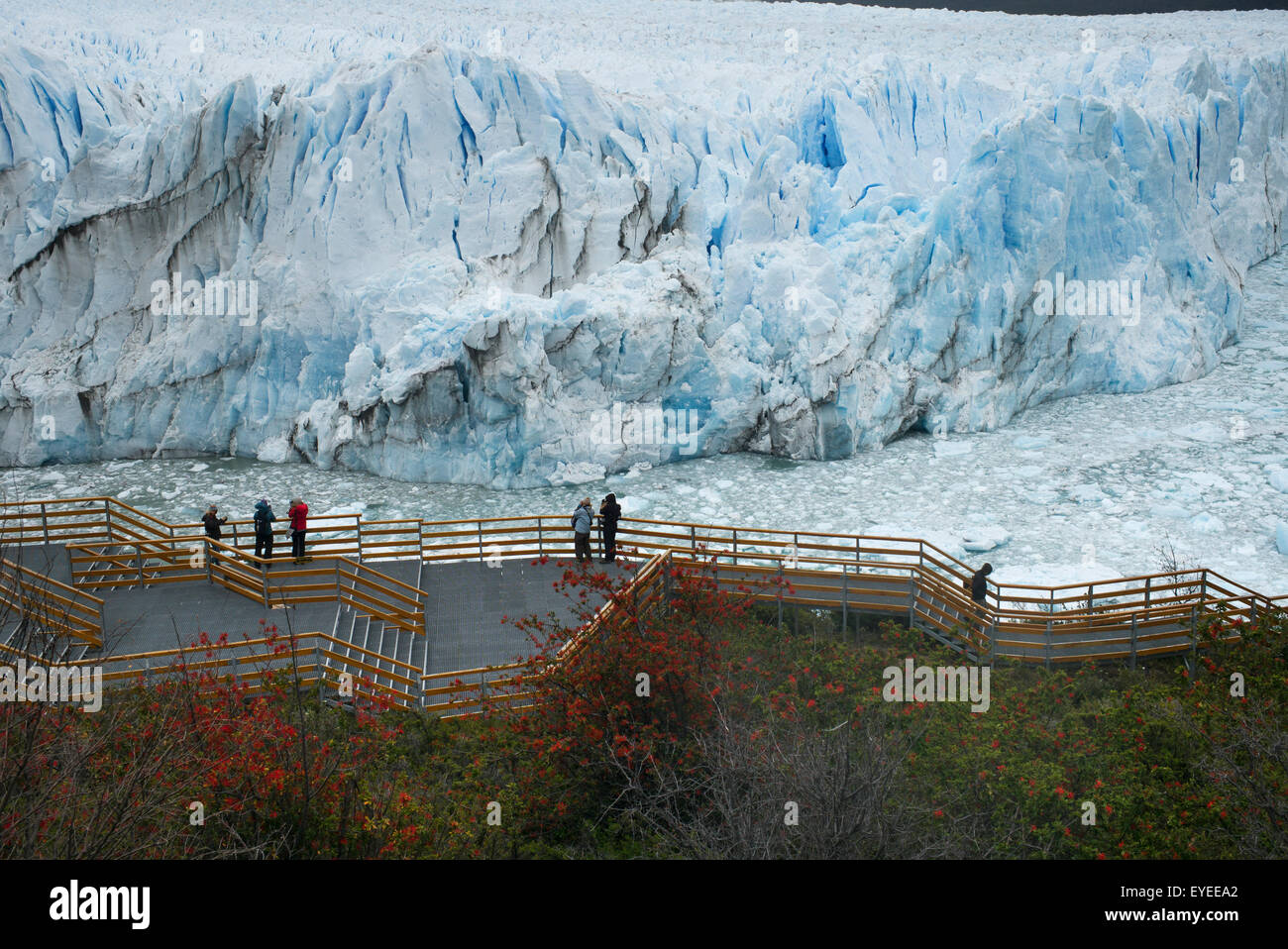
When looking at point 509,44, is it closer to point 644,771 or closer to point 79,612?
point 79,612

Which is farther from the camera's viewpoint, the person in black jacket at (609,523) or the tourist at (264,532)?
the person in black jacket at (609,523)

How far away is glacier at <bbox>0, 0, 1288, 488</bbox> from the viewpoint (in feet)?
60.7

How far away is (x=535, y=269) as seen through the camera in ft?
63.5

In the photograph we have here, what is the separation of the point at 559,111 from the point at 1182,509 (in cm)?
1372

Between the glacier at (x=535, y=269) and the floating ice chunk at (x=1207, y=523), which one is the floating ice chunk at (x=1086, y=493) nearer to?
the floating ice chunk at (x=1207, y=523)

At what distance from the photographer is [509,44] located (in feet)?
86.6

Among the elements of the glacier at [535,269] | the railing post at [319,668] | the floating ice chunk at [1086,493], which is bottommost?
the railing post at [319,668]

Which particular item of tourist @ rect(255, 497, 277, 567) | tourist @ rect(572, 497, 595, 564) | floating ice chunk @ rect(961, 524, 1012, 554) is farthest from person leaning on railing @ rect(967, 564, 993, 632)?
tourist @ rect(255, 497, 277, 567)

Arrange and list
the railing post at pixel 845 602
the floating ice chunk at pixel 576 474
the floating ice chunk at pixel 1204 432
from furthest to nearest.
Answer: the floating ice chunk at pixel 1204 432, the floating ice chunk at pixel 576 474, the railing post at pixel 845 602

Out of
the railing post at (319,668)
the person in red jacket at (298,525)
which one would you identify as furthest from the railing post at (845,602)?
the person in red jacket at (298,525)

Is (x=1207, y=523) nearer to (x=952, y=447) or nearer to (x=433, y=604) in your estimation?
(x=952, y=447)

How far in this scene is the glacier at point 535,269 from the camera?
60.7 ft

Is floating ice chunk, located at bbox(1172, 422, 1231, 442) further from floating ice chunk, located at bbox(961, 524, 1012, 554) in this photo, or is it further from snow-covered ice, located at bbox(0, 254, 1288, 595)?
floating ice chunk, located at bbox(961, 524, 1012, 554)
